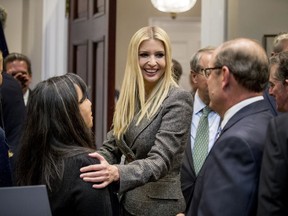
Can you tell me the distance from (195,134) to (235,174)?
122 cm

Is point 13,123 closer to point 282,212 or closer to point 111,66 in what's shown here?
point 111,66

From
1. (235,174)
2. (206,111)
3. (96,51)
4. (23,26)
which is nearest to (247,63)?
(235,174)

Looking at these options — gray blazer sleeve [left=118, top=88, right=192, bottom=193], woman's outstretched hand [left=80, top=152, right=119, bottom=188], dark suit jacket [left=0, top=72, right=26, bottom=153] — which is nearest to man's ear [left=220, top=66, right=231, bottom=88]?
woman's outstretched hand [left=80, top=152, right=119, bottom=188]

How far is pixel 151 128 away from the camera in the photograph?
250 cm

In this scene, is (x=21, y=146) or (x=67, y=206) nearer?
(x=67, y=206)

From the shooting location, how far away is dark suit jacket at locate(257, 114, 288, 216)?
1.63 m

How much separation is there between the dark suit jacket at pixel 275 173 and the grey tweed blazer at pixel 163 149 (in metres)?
0.76

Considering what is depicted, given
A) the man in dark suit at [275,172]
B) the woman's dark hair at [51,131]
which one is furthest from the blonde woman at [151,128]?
the man in dark suit at [275,172]

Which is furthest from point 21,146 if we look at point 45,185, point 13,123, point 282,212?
point 13,123

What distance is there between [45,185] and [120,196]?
80 cm

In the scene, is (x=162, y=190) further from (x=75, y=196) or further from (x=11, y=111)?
(x=11, y=111)

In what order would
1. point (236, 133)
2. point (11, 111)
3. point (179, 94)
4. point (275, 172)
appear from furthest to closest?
point (11, 111)
point (179, 94)
point (236, 133)
point (275, 172)

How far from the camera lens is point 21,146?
79.0 inches

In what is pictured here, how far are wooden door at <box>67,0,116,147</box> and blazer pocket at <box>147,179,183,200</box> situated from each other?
1.52 meters
